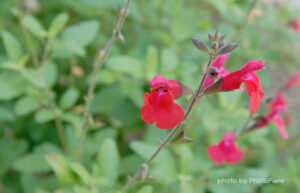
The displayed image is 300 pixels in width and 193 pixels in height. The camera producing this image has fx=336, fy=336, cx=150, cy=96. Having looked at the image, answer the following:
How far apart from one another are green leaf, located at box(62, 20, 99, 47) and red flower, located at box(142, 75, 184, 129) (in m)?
1.08

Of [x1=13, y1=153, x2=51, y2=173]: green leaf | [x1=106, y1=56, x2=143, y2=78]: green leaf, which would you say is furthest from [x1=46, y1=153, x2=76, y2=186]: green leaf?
[x1=106, y1=56, x2=143, y2=78]: green leaf

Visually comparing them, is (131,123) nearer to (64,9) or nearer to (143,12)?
(143,12)

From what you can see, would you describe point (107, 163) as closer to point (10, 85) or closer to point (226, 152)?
point (226, 152)

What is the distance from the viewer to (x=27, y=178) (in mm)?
2348

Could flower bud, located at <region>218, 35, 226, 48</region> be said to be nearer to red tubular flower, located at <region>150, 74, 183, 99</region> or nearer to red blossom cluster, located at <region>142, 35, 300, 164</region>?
red blossom cluster, located at <region>142, 35, 300, 164</region>

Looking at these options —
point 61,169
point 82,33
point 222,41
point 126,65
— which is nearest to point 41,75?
point 82,33

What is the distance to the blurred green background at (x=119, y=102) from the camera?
1.95 metres

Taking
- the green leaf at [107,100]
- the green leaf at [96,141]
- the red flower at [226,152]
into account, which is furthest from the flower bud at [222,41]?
the green leaf at [107,100]

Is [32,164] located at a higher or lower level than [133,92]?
lower

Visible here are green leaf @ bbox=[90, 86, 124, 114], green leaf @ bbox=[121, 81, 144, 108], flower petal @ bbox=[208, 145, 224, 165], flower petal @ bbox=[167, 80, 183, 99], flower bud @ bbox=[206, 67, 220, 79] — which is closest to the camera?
flower bud @ bbox=[206, 67, 220, 79]

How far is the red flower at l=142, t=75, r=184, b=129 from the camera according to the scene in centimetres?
105

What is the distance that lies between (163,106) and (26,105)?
1.26 meters

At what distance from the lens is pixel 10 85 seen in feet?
6.96

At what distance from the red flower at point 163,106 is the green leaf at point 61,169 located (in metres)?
0.85
